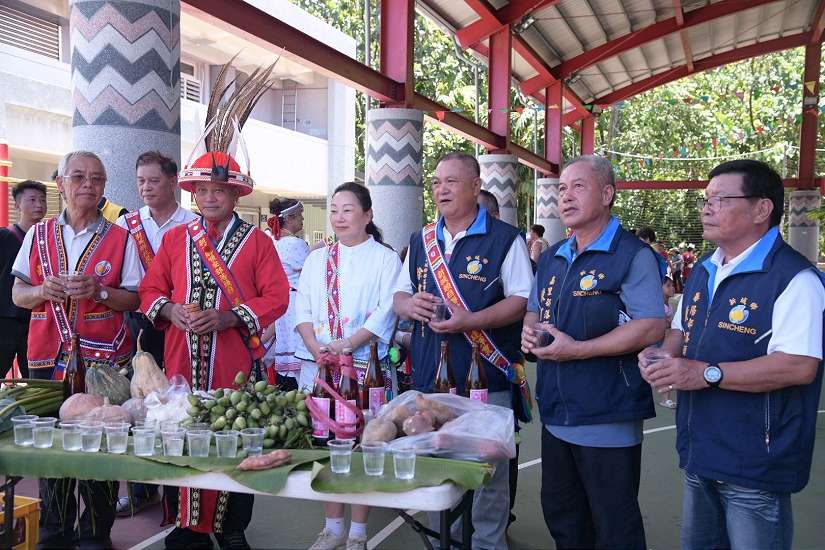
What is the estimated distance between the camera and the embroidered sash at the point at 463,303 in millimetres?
3266

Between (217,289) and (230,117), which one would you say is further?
(230,117)

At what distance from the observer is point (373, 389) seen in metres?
2.80

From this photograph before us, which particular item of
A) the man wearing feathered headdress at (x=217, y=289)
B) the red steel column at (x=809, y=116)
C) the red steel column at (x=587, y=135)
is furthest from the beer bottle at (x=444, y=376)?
the red steel column at (x=587, y=135)

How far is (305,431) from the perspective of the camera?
2.47 meters

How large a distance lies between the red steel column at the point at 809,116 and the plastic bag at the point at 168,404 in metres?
19.2

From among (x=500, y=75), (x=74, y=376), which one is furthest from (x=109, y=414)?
(x=500, y=75)

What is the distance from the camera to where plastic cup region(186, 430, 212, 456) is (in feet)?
7.50

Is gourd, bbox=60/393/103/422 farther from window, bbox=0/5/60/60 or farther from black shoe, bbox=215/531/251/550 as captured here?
window, bbox=0/5/60/60

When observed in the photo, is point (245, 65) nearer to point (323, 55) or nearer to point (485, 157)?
point (485, 157)

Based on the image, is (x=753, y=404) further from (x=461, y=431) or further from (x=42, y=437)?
(x=42, y=437)

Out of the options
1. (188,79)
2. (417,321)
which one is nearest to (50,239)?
(417,321)

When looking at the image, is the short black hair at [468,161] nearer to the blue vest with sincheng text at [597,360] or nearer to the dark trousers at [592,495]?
the blue vest with sincheng text at [597,360]

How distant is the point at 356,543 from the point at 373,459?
4.33ft

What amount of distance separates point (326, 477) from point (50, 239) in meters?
2.12
